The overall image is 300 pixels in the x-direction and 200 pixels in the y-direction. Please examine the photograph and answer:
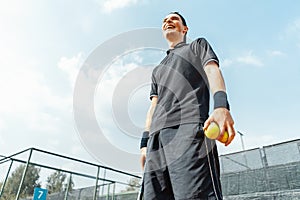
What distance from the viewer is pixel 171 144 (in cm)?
85

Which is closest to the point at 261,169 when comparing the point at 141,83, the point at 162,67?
the point at 141,83

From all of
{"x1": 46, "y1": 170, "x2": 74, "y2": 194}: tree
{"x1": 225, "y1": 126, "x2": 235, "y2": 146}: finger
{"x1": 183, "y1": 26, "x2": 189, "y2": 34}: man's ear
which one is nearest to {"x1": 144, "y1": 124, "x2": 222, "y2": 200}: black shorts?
{"x1": 225, "y1": 126, "x2": 235, "y2": 146}: finger

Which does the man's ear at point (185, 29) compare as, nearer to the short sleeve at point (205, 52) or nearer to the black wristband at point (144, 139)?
the short sleeve at point (205, 52)

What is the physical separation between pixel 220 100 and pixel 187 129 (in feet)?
0.51

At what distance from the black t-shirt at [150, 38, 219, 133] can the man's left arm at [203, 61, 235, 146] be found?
0.05 m

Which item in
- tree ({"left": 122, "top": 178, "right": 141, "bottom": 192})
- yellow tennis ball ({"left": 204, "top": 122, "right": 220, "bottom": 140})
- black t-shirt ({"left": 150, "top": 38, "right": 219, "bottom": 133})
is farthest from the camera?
tree ({"left": 122, "top": 178, "right": 141, "bottom": 192})

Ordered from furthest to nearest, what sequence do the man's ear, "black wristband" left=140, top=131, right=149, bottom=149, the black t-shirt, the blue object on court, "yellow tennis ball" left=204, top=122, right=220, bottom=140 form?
the blue object on court, the man's ear, "black wristband" left=140, top=131, right=149, bottom=149, the black t-shirt, "yellow tennis ball" left=204, top=122, right=220, bottom=140

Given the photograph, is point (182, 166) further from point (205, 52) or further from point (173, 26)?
point (173, 26)

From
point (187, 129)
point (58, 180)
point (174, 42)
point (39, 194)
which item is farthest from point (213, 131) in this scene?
point (58, 180)

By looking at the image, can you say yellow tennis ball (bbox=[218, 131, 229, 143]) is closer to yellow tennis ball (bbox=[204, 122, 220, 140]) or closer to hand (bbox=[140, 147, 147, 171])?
yellow tennis ball (bbox=[204, 122, 220, 140])

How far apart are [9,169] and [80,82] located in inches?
120

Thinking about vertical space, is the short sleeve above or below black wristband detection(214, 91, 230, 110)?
above

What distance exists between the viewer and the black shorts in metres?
0.73

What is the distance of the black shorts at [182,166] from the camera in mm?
726
